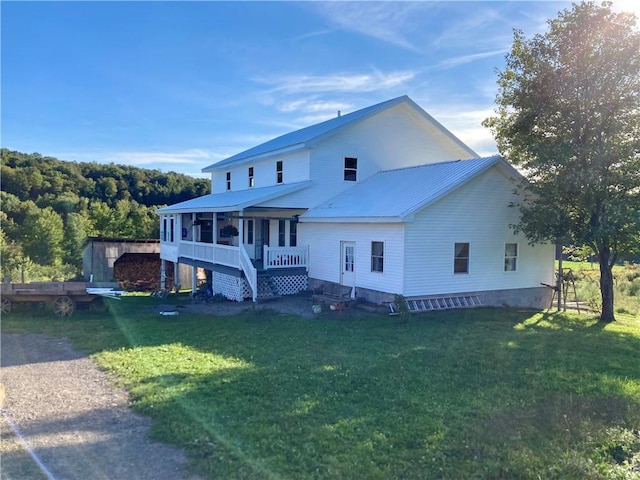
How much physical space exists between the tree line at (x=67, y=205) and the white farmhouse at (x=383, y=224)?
21.4 meters

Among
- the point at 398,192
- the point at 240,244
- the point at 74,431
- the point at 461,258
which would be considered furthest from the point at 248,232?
the point at 74,431

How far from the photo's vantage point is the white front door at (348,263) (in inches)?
682

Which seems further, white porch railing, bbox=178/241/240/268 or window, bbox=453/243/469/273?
white porch railing, bbox=178/241/240/268

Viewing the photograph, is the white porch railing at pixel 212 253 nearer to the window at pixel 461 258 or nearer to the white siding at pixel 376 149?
the white siding at pixel 376 149

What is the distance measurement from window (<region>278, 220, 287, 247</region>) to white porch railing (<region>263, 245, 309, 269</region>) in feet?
7.45

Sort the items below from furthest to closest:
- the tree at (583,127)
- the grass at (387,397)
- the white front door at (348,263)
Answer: the white front door at (348,263)
the tree at (583,127)
the grass at (387,397)

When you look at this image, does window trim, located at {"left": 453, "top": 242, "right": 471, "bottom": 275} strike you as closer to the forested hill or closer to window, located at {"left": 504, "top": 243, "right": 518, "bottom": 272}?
window, located at {"left": 504, "top": 243, "right": 518, "bottom": 272}

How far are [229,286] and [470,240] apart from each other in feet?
32.5

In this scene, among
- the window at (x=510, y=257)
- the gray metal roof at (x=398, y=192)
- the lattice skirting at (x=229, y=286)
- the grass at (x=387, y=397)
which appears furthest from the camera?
the lattice skirting at (x=229, y=286)

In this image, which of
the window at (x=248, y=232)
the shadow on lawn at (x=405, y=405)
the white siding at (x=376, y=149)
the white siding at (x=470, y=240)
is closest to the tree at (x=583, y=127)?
the white siding at (x=470, y=240)

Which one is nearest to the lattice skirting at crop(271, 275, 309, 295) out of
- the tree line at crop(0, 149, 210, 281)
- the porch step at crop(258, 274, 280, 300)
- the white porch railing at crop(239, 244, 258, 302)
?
the porch step at crop(258, 274, 280, 300)

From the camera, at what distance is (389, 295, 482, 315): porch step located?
15027mm

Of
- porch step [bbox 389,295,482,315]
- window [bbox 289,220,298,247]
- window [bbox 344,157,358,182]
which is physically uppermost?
window [bbox 344,157,358,182]

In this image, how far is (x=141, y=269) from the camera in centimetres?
3091
